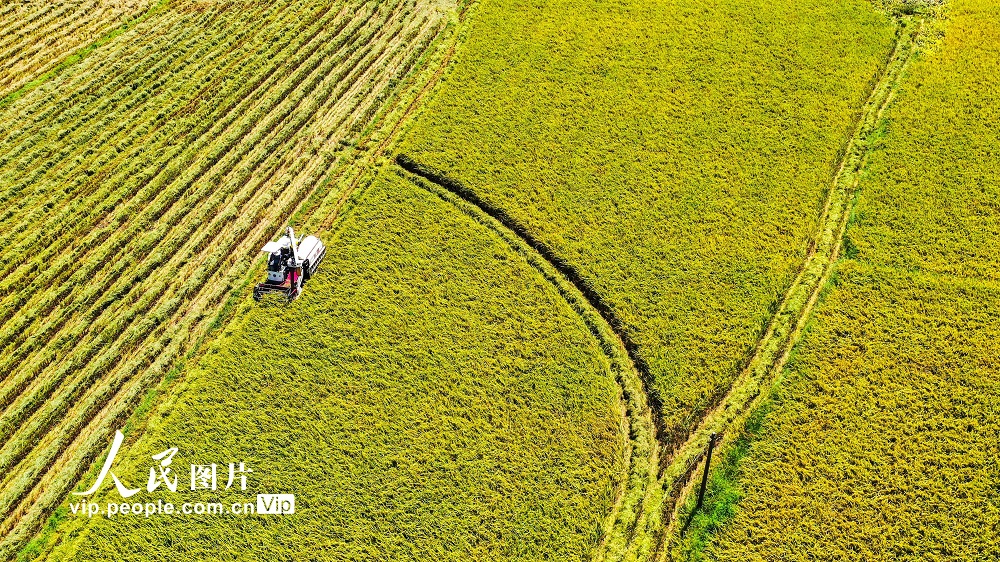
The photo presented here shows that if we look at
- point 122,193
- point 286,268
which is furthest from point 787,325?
point 122,193

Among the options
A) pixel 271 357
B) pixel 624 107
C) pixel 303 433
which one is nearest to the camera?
pixel 303 433

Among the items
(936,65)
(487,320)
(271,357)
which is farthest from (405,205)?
(936,65)

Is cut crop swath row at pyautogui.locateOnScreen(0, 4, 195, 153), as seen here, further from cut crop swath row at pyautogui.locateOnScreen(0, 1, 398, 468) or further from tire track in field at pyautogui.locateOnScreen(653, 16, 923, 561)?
tire track in field at pyautogui.locateOnScreen(653, 16, 923, 561)

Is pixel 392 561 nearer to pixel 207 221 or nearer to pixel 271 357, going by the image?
pixel 271 357

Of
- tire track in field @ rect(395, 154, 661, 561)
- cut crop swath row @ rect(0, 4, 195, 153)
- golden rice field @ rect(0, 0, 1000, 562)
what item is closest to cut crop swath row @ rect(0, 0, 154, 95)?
golden rice field @ rect(0, 0, 1000, 562)

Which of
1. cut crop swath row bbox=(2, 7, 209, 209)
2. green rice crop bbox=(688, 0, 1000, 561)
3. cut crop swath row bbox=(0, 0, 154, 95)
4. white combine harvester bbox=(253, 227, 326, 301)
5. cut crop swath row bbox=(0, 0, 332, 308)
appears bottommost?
green rice crop bbox=(688, 0, 1000, 561)

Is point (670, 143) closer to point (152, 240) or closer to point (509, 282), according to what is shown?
point (509, 282)

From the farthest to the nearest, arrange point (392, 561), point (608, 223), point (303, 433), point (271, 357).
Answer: point (608, 223) → point (271, 357) → point (303, 433) → point (392, 561)
